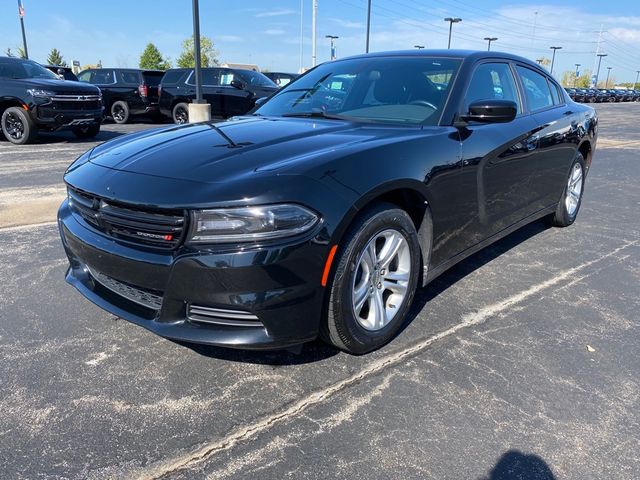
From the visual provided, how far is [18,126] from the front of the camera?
1115cm

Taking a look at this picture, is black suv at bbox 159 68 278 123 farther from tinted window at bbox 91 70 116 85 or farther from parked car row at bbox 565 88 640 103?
parked car row at bbox 565 88 640 103

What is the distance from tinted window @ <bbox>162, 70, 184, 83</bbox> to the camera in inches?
611

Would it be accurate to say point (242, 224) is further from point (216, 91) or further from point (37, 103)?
point (216, 91)

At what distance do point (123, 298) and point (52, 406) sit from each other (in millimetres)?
566

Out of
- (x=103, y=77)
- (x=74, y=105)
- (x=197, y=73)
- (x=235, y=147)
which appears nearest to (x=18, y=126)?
(x=74, y=105)

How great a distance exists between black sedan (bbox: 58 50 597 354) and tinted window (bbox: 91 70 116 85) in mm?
14827

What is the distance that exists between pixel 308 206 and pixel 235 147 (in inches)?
26.8

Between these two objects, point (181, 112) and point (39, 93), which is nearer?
point (39, 93)

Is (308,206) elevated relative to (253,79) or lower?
lower

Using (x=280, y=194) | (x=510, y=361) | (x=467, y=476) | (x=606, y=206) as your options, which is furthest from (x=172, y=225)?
(x=606, y=206)

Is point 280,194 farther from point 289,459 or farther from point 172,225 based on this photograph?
point 289,459

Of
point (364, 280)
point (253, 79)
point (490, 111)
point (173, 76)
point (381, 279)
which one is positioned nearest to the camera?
point (364, 280)

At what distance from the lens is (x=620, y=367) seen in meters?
2.76

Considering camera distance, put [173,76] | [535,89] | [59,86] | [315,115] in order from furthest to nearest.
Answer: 1. [173,76]
2. [59,86]
3. [535,89]
4. [315,115]
